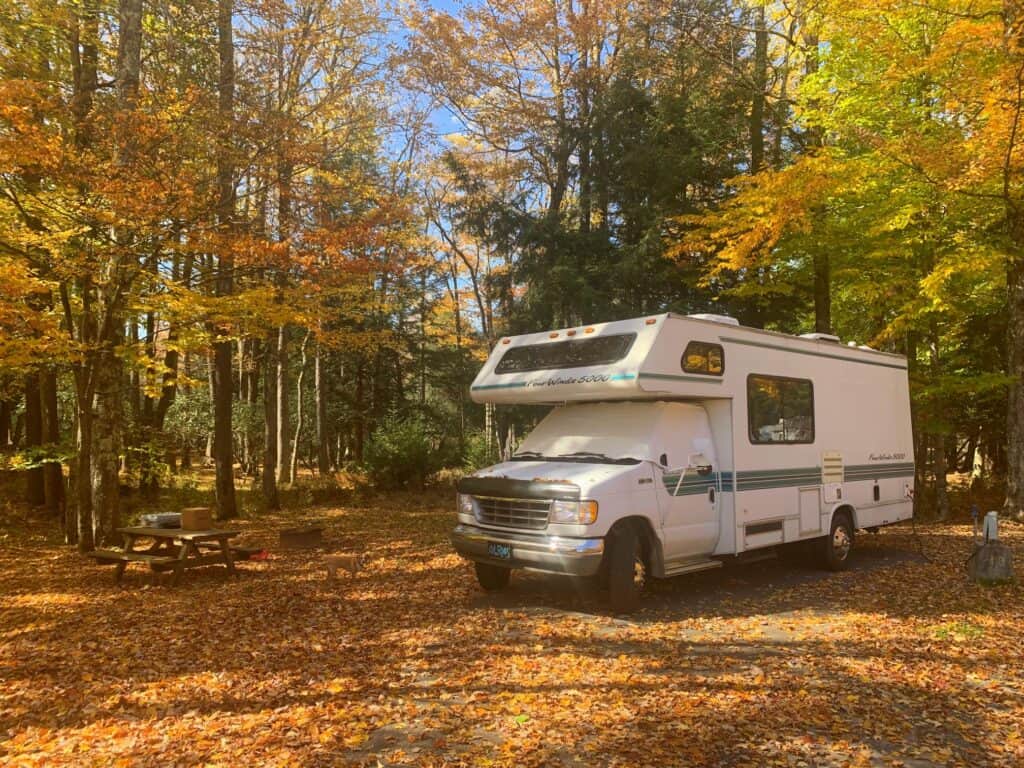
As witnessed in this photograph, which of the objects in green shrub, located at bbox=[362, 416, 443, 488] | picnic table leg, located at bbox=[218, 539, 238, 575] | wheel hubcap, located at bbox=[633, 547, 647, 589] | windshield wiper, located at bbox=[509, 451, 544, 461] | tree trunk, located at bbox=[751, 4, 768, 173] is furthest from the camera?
green shrub, located at bbox=[362, 416, 443, 488]

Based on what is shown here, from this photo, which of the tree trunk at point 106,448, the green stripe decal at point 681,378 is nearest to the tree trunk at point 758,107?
the green stripe decal at point 681,378

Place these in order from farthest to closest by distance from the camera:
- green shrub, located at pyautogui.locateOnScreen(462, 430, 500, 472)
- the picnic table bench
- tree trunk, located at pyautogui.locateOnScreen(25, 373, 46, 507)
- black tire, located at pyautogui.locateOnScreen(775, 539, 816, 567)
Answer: green shrub, located at pyautogui.locateOnScreen(462, 430, 500, 472), tree trunk, located at pyautogui.locateOnScreen(25, 373, 46, 507), black tire, located at pyautogui.locateOnScreen(775, 539, 816, 567), the picnic table bench

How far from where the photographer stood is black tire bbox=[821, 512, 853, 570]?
9.45 metres

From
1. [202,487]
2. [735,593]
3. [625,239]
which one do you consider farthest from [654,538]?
[202,487]

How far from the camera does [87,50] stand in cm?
1356

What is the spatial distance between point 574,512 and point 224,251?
7.50 m

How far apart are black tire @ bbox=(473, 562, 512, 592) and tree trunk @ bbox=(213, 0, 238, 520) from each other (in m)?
6.57

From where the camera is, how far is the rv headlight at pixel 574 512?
6672 millimetres

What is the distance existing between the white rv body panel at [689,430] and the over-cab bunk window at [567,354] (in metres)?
0.02

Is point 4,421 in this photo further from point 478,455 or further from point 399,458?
point 478,455

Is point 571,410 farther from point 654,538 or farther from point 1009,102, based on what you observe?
point 1009,102

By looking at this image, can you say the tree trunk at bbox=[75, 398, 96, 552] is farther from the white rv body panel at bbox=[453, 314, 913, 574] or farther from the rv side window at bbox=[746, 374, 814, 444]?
the rv side window at bbox=[746, 374, 814, 444]

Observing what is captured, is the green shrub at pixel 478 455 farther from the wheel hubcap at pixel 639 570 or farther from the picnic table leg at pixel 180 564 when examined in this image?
the wheel hubcap at pixel 639 570

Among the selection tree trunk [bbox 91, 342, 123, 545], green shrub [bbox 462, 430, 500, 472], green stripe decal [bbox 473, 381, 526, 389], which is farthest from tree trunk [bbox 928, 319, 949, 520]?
tree trunk [bbox 91, 342, 123, 545]
